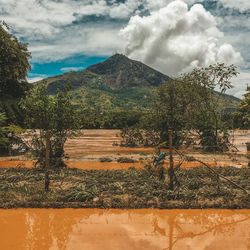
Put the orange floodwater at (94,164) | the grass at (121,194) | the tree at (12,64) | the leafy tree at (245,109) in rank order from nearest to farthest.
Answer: the grass at (121,194)
the leafy tree at (245,109)
the orange floodwater at (94,164)
the tree at (12,64)

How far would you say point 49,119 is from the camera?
13.1 metres

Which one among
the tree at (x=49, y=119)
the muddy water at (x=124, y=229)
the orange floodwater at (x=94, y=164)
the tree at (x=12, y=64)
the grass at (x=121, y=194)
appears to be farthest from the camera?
the tree at (x=12, y=64)

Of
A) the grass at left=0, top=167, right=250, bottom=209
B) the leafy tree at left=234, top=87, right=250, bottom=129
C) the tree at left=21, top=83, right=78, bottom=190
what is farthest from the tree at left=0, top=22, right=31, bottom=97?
the leafy tree at left=234, top=87, right=250, bottom=129

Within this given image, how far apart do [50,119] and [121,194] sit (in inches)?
260

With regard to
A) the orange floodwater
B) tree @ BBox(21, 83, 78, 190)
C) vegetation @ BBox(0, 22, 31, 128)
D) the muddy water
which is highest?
vegetation @ BBox(0, 22, 31, 128)

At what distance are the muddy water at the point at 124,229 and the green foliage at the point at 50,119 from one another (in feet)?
20.1

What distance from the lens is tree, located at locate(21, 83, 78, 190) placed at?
1312 cm

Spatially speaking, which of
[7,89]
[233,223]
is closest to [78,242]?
[233,223]

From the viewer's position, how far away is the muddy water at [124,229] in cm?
580

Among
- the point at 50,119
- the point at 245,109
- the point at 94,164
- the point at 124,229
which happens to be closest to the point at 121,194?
the point at 124,229

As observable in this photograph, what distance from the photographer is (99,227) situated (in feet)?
22.1

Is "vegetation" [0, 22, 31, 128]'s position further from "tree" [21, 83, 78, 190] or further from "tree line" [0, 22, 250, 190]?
"tree" [21, 83, 78, 190]

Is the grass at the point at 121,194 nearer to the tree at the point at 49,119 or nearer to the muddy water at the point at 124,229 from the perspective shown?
the muddy water at the point at 124,229

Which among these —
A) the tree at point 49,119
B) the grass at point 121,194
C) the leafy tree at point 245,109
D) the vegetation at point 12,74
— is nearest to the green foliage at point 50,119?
the tree at point 49,119
